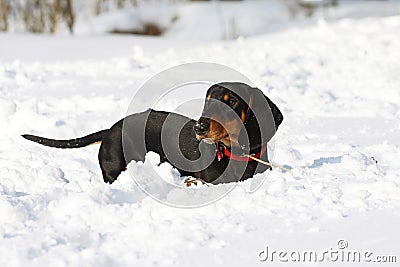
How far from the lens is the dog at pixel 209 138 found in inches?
115

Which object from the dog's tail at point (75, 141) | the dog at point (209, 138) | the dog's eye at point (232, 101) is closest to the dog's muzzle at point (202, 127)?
the dog at point (209, 138)

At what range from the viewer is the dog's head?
2.85 metres

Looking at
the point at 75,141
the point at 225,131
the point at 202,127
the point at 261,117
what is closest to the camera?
the point at 202,127

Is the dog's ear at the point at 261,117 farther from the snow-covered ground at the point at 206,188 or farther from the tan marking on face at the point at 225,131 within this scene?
the snow-covered ground at the point at 206,188

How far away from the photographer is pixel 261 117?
9.99 ft

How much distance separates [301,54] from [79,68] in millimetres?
2367

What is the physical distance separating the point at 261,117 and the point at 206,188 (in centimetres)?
46

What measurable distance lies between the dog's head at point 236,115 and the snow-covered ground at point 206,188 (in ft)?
0.79

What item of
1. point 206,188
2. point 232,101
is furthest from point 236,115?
point 206,188

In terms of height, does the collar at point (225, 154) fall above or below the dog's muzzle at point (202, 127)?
below

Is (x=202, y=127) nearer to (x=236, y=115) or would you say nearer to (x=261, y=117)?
(x=236, y=115)

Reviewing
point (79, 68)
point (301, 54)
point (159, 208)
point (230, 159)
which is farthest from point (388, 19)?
point (159, 208)

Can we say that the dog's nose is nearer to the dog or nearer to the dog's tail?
the dog

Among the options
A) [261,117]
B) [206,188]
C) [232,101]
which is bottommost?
[206,188]
